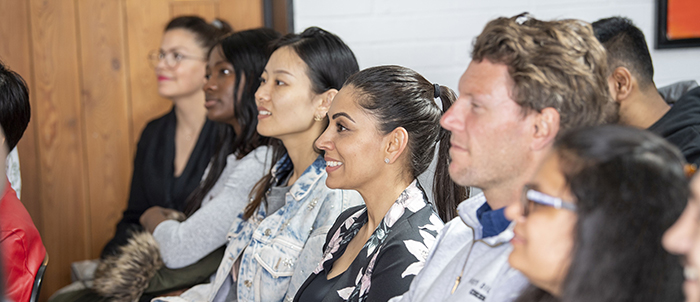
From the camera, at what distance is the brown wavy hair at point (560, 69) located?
993 millimetres

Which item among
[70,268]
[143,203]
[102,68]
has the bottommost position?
[70,268]

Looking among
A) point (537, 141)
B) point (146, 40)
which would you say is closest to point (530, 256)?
point (537, 141)

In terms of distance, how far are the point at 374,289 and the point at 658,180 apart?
692 mm

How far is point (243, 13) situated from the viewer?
2773 mm

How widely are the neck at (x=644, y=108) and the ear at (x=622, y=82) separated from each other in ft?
0.07

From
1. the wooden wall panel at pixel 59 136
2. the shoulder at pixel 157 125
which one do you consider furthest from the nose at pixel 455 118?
the wooden wall panel at pixel 59 136

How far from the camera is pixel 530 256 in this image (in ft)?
2.48

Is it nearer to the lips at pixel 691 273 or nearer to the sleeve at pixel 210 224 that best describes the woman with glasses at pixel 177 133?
the sleeve at pixel 210 224

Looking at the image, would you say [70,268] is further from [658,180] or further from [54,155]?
[658,180]

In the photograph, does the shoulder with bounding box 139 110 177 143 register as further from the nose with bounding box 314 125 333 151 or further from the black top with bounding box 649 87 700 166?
the black top with bounding box 649 87 700 166

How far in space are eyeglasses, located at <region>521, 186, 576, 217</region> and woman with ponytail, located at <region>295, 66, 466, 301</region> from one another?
57 cm

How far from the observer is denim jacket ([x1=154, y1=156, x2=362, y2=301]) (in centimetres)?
166

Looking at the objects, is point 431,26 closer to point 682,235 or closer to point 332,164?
point 332,164

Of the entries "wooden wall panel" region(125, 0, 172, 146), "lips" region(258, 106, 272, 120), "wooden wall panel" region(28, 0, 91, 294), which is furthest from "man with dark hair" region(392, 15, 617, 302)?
"wooden wall panel" region(28, 0, 91, 294)
